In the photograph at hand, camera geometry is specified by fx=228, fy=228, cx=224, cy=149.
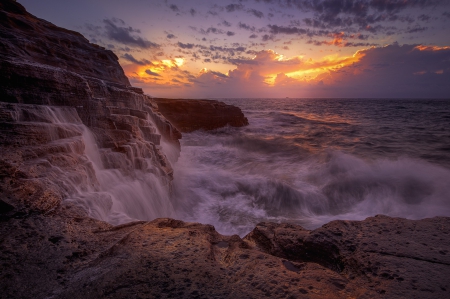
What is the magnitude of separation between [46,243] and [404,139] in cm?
2059

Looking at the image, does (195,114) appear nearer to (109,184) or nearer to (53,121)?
(109,184)

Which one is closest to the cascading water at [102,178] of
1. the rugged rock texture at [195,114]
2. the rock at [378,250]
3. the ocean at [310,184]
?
the ocean at [310,184]

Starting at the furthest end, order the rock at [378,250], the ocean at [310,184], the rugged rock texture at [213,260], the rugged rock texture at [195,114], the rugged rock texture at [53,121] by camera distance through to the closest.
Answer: the rugged rock texture at [195,114], the ocean at [310,184], the rugged rock texture at [53,121], the rock at [378,250], the rugged rock texture at [213,260]

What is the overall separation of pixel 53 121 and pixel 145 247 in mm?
3913

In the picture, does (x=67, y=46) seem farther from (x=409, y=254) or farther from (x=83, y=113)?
(x=409, y=254)

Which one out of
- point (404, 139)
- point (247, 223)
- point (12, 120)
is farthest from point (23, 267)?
point (404, 139)

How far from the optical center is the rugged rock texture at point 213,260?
73.5 inches

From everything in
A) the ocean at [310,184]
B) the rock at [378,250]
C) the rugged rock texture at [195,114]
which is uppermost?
the rugged rock texture at [195,114]

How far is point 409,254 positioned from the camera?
93.4 inches

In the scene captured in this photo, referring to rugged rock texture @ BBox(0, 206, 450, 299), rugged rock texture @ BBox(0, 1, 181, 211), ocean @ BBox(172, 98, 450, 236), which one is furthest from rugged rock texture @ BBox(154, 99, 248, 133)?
rugged rock texture @ BBox(0, 206, 450, 299)


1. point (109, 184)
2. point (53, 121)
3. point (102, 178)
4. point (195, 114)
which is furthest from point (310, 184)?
point (195, 114)

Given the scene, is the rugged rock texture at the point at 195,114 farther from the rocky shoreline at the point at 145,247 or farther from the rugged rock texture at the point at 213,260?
the rugged rock texture at the point at 213,260

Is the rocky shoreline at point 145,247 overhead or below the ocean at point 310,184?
overhead

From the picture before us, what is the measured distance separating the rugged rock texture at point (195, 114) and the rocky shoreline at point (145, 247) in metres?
15.8
